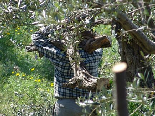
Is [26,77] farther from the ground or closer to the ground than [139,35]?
farther from the ground

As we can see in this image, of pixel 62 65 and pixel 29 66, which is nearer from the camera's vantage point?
pixel 62 65

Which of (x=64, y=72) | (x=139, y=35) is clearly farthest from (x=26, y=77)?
(x=139, y=35)

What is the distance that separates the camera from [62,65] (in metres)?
3.61

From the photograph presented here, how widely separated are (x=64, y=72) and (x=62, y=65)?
0.08m

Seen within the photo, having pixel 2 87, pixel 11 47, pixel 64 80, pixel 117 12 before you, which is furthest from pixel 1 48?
pixel 117 12

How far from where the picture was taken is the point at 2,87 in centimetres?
647

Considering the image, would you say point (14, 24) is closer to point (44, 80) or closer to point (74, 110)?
point (74, 110)

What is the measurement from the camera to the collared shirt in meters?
3.59

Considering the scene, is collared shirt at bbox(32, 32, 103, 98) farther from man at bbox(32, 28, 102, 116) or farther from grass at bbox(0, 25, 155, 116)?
grass at bbox(0, 25, 155, 116)

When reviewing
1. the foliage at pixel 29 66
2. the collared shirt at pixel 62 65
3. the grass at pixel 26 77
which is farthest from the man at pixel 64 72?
the grass at pixel 26 77

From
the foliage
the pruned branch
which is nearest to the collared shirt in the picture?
the foliage

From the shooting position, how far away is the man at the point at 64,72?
361 cm

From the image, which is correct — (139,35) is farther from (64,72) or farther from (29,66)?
(29,66)

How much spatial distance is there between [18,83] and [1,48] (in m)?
1.55
